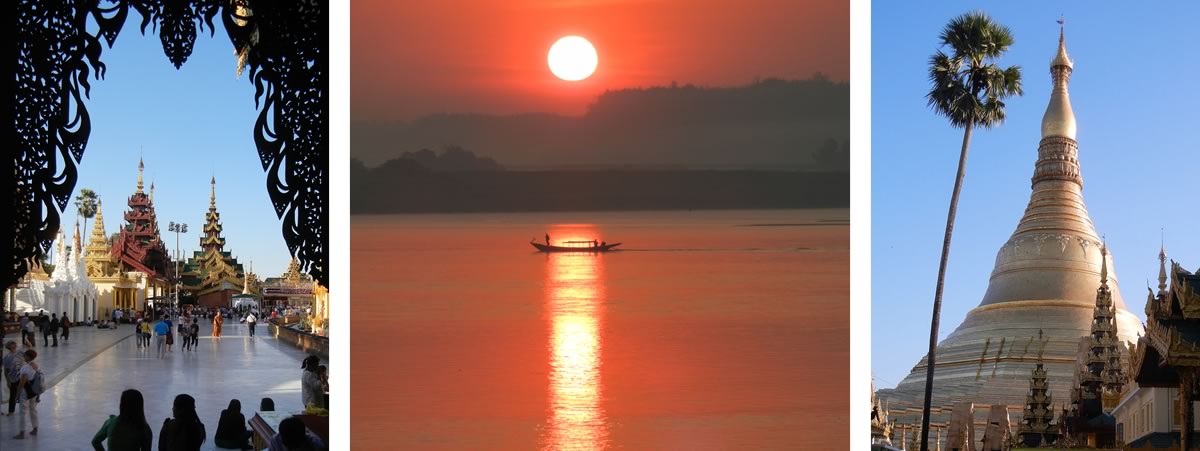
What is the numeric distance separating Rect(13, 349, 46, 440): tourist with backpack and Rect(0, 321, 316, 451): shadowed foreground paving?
23mm

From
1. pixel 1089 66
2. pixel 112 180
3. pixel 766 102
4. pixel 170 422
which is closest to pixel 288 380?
pixel 170 422

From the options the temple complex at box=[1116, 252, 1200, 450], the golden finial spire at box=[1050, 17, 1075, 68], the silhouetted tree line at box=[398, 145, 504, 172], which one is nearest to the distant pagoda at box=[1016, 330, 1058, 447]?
the temple complex at box=[1116, 252, 1200, 450]

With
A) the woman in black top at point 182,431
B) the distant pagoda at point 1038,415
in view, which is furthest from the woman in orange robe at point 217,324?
the distant pagoda at point 1038,415

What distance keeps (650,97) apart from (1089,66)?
83.8 inches

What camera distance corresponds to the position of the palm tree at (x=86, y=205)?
3556 millimetres

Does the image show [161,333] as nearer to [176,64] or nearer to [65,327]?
[65,327]

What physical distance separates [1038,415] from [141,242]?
4.54 metres

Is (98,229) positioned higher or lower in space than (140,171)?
lower

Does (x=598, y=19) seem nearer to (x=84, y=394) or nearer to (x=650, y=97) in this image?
(x=650, y=97)

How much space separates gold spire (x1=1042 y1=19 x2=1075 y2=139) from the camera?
461cm

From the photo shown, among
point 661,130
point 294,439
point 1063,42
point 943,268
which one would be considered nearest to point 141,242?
point 294,439

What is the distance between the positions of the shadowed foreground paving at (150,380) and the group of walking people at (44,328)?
0.12 ft

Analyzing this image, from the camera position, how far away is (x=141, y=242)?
3811 millimetres

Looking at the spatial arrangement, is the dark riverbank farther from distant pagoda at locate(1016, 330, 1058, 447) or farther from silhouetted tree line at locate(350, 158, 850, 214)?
distant pagoda at locate(1016, 330, 1058, 447)
